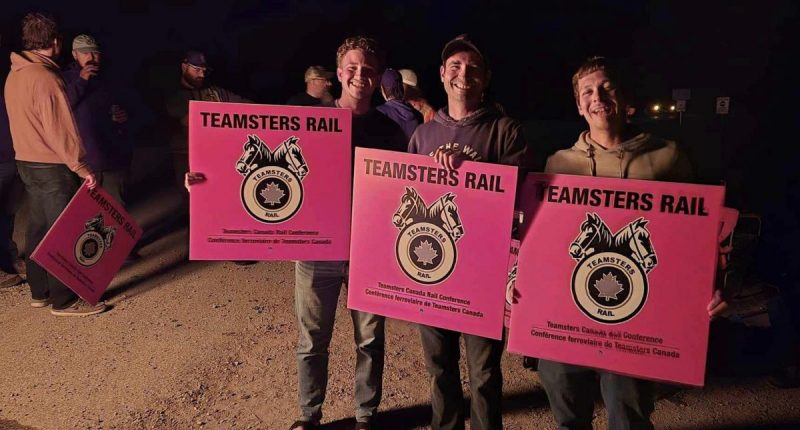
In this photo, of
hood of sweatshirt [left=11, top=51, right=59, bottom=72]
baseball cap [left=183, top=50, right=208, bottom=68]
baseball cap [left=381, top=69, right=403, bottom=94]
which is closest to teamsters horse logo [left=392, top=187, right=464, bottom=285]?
baseball cap [left=381, top=69, right=403, bottom=94]

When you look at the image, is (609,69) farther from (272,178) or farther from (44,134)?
(44,134)

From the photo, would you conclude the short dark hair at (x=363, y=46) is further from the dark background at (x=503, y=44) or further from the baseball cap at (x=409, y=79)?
the dark background at (x=503, y=44)

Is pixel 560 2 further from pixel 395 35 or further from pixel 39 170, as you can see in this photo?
pixel 39 170

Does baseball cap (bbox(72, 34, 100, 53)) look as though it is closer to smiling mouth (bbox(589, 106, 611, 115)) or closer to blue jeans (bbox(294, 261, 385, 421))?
blue jeans (bbox(294, 261, 385, 421))

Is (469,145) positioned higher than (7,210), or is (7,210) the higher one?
(469,145)

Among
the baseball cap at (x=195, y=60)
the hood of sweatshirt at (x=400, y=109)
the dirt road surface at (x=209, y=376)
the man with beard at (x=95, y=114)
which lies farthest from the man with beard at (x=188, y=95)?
the hood of sweatshirt at (x=400, y=109)

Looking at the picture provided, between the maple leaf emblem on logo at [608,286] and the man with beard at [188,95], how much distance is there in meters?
4.43

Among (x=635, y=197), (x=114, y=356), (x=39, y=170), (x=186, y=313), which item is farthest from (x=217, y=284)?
(x=635, y=197)

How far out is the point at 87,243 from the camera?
12.4 ft

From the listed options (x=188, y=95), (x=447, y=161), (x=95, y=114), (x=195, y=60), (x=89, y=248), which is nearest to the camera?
(x=447, y=161)

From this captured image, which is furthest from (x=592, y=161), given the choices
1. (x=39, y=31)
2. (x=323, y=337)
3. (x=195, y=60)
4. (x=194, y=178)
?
(x=195, y=60)

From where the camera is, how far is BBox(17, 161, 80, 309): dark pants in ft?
14.7

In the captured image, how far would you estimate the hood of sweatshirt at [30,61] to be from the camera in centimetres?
416

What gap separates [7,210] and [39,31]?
6.95 feet
